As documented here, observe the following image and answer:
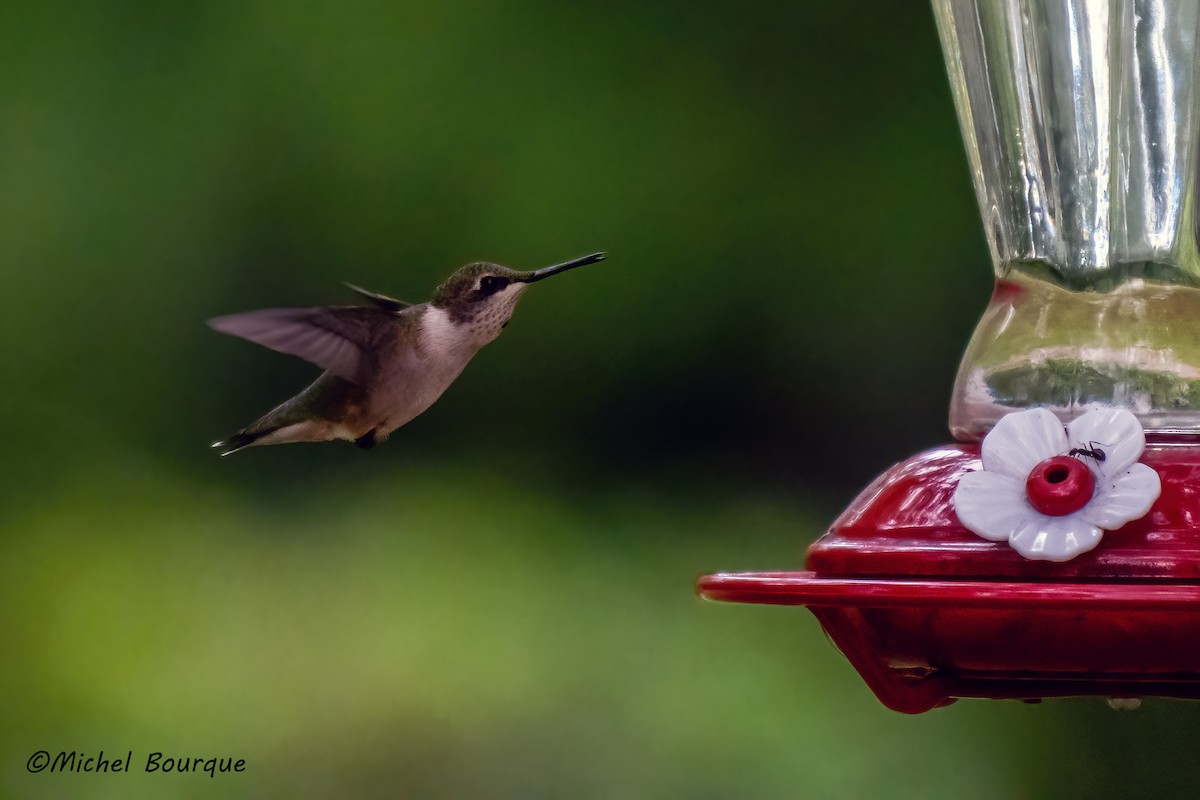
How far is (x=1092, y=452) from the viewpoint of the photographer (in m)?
1.60

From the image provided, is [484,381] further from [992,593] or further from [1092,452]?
[992,593]

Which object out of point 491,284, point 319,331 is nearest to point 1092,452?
point 491,284

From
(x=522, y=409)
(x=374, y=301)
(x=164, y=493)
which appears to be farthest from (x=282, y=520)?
(x=374, y=301)

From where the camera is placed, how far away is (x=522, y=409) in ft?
18.9

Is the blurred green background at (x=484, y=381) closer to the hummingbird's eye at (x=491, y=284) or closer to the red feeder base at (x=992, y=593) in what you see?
the hummingbird's eye at (x=491, y=284)

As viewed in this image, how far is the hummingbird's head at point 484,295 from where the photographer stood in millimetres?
2059

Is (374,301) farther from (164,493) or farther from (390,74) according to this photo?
(390,74)

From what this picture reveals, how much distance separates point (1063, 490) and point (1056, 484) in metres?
0.02

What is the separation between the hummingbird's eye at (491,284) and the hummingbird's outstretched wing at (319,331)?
0.23 m

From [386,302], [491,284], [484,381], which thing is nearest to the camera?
[491,284]

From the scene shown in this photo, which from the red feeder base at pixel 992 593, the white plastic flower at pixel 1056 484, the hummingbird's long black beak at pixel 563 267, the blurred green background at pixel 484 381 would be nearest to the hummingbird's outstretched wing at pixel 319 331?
the hummingbird's long black beak at pixel 563 267

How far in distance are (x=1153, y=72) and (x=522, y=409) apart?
12.9 ft

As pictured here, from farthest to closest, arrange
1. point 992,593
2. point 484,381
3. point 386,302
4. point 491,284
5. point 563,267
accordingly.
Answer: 1. point 484,381
2. point 386,302
3. point 491,284
4. point 563,267
5. point 992,593

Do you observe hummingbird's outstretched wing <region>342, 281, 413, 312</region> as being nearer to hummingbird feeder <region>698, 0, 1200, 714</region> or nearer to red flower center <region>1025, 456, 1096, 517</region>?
hummingbird feeder <region>698, 0, 1200, 714</region>
